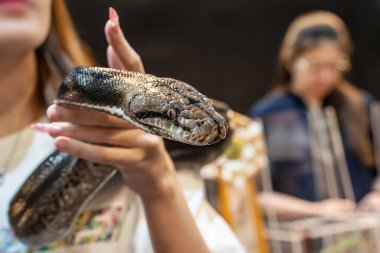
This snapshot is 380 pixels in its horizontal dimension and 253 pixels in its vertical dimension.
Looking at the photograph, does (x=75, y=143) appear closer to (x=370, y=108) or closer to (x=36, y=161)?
(x=36, y=161)

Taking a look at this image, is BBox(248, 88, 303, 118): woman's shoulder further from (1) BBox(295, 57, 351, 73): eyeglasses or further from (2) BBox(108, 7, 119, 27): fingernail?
(2) BBox(108, 7, 119, 27): fingernail

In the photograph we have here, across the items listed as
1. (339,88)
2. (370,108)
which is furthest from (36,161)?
(370,108)

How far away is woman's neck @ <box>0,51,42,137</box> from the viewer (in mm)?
560

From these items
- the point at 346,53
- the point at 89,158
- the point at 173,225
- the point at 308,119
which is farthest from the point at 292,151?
the point at 89,158

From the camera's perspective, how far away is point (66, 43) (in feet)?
1.98

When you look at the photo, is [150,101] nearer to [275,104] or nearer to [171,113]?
[171,113]

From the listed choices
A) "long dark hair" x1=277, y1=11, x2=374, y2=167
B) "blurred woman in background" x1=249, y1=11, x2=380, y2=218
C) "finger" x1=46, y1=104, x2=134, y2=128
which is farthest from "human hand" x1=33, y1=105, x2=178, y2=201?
"long dark hair" x1=277, y1=11, x2=374, y2=167

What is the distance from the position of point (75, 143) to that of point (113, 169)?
76 mm

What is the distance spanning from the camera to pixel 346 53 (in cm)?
104

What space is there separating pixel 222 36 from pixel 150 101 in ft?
1.25

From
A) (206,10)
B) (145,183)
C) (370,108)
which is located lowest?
(370,108)

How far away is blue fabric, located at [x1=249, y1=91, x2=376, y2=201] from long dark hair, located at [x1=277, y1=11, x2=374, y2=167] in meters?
0.03

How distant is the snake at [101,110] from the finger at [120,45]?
0.6 inches

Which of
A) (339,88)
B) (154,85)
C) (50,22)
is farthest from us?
(339,88)
